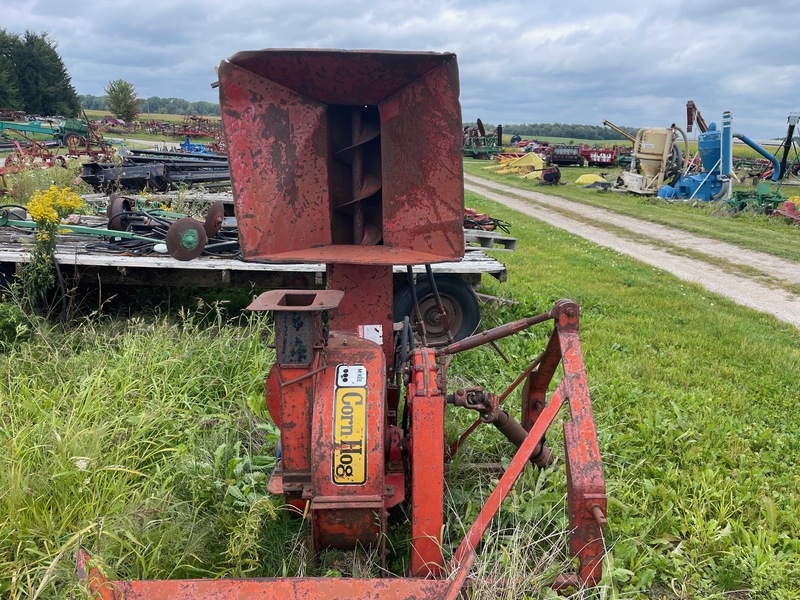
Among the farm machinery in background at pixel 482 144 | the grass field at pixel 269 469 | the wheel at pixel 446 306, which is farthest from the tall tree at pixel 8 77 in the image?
the wheel at pixel 446 306

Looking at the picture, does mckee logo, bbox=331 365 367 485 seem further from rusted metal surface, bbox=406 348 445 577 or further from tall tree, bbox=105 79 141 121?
tall tree, bbox=105 79 141 121

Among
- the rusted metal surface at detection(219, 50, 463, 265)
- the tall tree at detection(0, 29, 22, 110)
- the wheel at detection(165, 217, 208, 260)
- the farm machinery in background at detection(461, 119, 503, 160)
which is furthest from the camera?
the tall tree at detection(0, 29, 22, 110)

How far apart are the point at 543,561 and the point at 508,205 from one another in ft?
54.9

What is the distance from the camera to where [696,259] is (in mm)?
10492

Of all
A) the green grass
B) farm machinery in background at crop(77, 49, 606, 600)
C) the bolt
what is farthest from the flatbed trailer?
the green grass

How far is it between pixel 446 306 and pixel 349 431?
340 cm

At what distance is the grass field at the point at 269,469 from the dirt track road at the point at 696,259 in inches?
111

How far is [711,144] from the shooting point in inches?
698

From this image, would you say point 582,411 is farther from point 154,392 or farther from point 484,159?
point 484,159

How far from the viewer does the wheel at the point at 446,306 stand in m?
5.61

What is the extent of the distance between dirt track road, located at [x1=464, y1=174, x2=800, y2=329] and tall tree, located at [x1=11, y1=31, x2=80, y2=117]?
1619 inches

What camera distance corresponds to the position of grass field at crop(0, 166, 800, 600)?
2.59 metres

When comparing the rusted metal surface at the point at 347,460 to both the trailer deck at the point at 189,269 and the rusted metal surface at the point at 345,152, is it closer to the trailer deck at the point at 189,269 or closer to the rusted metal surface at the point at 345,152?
the rusted metal surface at the point at 345,152

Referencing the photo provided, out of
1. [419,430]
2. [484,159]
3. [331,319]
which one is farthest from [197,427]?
[484,159]
